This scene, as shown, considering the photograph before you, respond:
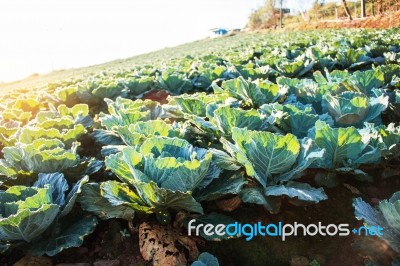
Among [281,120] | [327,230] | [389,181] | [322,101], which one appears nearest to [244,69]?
[322,101]

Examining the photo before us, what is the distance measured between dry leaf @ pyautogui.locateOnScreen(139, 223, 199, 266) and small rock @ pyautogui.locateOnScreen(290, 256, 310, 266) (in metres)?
0.59

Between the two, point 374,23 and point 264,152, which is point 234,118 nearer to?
point 264,152

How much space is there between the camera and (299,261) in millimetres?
2139

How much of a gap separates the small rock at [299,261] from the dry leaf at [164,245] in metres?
0.59

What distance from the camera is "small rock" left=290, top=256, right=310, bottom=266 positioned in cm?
A: 213

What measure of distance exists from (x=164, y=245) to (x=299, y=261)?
32.5 inches

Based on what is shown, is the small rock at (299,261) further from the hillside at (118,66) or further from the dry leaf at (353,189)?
the hillside at (118,66)

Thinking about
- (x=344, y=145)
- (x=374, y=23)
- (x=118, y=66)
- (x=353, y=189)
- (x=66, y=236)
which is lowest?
(x=374, y=23)

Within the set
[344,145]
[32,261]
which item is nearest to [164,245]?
[32,261]

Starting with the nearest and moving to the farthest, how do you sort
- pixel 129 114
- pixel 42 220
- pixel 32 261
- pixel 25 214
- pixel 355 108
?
pixel 25 214, pixel 42 220, pixel 32 261, pixel 355 108, pixel 129 114

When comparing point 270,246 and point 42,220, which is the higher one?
point 42,220

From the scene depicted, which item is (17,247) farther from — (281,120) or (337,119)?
(337,119)

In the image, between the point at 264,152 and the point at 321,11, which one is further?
the point at 321,11

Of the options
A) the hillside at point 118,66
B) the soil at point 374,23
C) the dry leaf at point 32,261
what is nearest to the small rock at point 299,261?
the dry leaf at point 32,261
